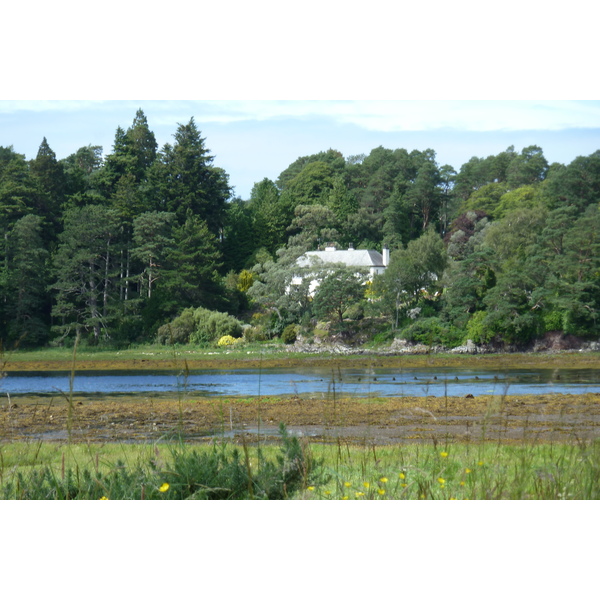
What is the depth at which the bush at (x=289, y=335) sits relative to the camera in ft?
123

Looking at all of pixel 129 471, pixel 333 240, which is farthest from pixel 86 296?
pixel 129 471

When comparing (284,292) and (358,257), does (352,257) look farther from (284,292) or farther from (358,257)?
(284,292)

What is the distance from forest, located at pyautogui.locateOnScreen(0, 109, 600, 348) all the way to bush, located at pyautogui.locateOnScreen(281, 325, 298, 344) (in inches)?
16.7

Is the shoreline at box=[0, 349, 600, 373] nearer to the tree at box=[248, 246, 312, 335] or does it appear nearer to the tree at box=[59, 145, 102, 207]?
the tree at box=[248, 246, 312, 335]

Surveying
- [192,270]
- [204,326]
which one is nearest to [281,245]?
[192,270]

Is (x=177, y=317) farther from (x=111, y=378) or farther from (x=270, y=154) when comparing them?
(x=270, y=154)

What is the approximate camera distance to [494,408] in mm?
3213

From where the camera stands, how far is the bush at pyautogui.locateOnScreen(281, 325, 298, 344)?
37469mm

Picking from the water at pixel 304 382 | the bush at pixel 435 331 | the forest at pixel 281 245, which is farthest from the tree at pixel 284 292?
the water at pixel 304 382

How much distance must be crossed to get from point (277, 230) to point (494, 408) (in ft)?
156

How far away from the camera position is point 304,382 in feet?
71.7

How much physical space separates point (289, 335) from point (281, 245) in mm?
13412

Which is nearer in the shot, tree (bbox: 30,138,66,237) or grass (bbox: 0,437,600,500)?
grass (bbox: 0,437,600,500)

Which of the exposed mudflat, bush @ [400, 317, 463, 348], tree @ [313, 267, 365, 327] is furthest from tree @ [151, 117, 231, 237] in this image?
the exposed mudflat
